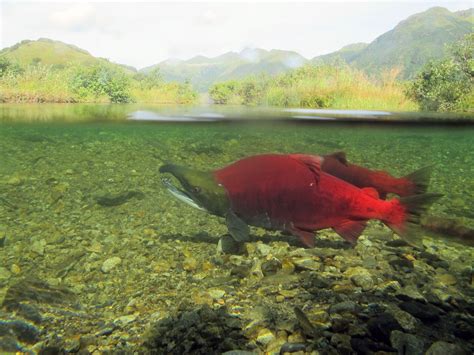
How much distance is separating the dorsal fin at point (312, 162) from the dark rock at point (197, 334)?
0.86 metres

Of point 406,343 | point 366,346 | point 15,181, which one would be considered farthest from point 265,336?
point 15,181

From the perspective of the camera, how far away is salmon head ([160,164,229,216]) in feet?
6.28

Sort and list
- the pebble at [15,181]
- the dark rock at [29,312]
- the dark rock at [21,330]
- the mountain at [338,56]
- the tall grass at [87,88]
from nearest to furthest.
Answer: the dark rock at [21,330], the dark rock at [29,312], the pebble at [15,181], the tall grass at [87,88], the mountain at [338,56]

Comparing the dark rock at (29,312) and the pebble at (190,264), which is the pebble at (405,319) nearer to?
the pebble at (190,264)

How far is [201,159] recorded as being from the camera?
7574mm

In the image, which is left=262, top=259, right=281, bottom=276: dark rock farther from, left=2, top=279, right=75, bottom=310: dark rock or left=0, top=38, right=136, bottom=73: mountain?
left=0, top=38, right=136, bottom=73: mountain

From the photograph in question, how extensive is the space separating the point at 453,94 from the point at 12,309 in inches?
583

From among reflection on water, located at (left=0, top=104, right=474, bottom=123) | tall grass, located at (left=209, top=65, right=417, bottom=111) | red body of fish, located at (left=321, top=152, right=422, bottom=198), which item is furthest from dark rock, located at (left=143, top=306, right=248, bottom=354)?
tall grass, located at (left=209, top=65, right=417, bottom=111)

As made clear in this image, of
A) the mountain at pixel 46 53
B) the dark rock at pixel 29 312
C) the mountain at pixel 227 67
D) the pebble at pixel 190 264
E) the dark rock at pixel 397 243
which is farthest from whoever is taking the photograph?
the mountain at pixel 46 53

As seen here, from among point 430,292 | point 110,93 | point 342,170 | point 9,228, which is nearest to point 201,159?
point 9,228

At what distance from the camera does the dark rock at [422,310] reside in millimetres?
1532

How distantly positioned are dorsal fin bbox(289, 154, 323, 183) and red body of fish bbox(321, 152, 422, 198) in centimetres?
13

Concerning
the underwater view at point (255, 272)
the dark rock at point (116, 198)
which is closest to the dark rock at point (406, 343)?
the underwater view at point (255, 272)

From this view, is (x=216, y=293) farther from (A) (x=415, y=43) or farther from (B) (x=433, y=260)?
(A) (x=415, y=43)
